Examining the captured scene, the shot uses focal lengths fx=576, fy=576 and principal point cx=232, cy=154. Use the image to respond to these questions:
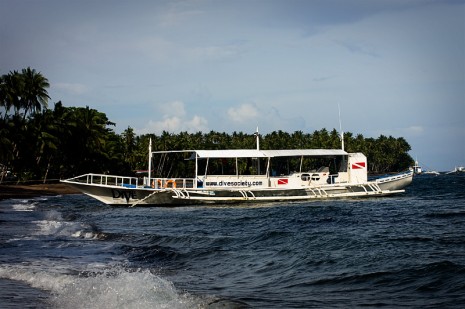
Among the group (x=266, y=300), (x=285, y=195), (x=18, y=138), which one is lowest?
(x=266, y=300)

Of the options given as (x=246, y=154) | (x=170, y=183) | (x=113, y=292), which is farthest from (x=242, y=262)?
(x=246, y=154)

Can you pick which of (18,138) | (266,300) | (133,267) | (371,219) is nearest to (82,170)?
(18,138)

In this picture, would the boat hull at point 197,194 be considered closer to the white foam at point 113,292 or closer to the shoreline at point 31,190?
the shoreline at point 31,190

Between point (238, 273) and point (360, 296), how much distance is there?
3.51 m

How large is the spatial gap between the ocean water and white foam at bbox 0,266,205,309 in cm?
2

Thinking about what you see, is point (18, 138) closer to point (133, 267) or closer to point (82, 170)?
point (82, 170)

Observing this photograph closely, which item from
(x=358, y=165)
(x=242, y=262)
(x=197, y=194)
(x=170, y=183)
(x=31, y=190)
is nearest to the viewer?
(x=242, y=262)

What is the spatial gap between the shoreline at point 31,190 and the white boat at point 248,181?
1563 centimetres

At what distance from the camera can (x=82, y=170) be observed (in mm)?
74562

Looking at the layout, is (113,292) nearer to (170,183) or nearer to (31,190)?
(170,183)

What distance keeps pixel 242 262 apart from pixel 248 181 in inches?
806

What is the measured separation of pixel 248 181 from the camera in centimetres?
3475

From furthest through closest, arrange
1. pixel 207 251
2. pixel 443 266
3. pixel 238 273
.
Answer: pixel 207 251 → pixel 238 273 → pixel 443 266

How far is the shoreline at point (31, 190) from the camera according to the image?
53825 millimetres
